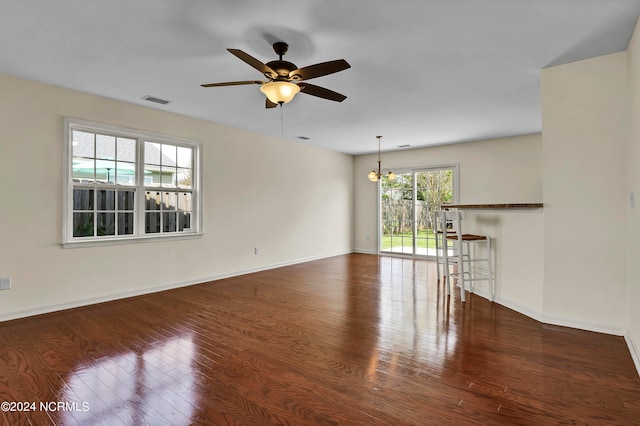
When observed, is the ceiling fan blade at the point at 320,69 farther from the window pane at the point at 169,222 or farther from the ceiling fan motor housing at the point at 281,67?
the window pane at the point at 169,222

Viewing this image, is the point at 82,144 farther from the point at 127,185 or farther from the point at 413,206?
the point at 413,206

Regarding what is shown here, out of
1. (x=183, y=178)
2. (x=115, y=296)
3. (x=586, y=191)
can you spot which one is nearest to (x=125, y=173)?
(x=183, y=178)

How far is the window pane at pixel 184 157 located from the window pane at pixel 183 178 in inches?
3.2

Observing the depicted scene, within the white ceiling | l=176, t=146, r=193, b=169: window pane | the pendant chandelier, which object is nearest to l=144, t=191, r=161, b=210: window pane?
l=176, t=146, r=193, b=169: window pane

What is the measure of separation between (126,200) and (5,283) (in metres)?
1.53

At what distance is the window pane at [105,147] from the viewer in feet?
13.8

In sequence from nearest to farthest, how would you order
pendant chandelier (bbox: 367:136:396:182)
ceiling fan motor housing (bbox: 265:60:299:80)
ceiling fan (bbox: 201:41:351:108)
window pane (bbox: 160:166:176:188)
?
ceiling fan (bbox: 201:41:351:108)
ceiling fan motor housing (bbox: 265:60:299:80)
window pane (bbox: 160:166:176:188)
pendant chandelier (bbox: 367:136:396:182)

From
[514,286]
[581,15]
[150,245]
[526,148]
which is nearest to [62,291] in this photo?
[150,245]

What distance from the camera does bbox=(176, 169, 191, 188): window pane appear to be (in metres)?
5.07

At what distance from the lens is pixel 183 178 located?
16.8 feet

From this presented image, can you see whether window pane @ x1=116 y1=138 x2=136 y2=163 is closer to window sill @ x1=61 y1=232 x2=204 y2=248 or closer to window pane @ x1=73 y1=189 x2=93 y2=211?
window pane @ x1=73 y1=189 x2=93 y2=211

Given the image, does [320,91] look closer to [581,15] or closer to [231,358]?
[581,15]

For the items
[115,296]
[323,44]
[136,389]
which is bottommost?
[136,389]

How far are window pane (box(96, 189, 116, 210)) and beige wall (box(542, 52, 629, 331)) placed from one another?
508 cm
